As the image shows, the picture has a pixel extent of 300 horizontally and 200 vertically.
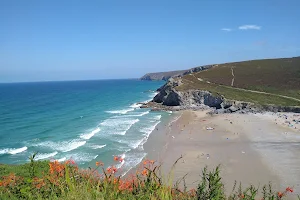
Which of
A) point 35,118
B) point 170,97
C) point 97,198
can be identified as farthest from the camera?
point 170,97

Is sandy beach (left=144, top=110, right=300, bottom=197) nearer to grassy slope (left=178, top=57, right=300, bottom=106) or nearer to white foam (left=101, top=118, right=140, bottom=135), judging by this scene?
white foam (left=101, top=118, right=140, bottom=135)

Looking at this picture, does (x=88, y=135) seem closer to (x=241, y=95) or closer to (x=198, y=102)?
(x=198, y=102)

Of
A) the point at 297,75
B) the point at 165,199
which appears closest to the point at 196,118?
the point at 297,75

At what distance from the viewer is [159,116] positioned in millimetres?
66438

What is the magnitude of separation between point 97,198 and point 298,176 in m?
28.9

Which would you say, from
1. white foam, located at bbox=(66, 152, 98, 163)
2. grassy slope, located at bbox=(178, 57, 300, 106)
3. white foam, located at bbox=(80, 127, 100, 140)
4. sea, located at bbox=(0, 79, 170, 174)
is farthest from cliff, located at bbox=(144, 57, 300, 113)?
white foam, located at bbox=(66, 152, 98, 163)

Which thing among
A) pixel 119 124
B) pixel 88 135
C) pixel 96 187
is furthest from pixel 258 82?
pixel 96 187

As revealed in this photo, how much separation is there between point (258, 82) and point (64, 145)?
72.0 m

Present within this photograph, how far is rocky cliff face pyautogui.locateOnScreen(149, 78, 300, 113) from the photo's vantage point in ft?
225

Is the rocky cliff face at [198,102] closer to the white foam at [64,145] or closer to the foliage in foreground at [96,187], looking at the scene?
the white foam at [64,145]

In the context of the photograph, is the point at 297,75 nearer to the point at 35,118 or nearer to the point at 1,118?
the point at 35,118

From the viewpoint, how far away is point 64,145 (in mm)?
41219

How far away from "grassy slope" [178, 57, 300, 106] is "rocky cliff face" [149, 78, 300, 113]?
2763 mm

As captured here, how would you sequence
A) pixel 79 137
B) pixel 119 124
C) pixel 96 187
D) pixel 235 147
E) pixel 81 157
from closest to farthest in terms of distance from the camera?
pixel 96 187 → pixel 81 157 → pixel 235 147 → pixel 79 137 → pixel 119 124
